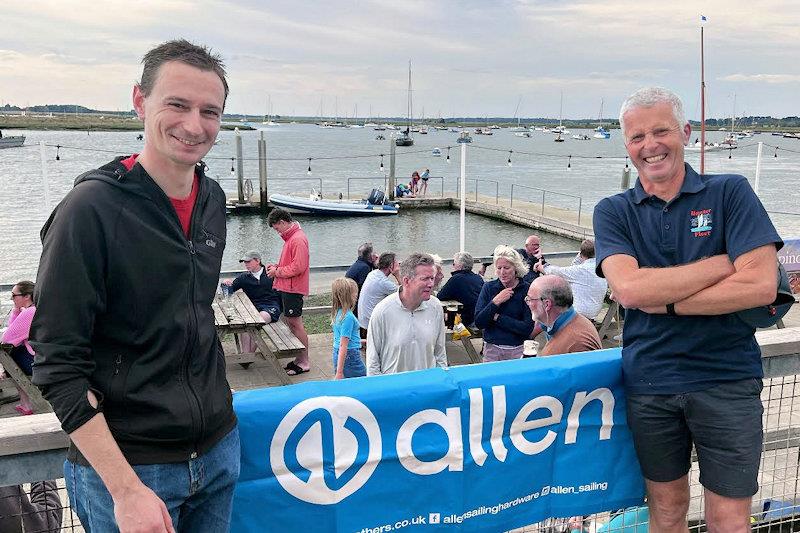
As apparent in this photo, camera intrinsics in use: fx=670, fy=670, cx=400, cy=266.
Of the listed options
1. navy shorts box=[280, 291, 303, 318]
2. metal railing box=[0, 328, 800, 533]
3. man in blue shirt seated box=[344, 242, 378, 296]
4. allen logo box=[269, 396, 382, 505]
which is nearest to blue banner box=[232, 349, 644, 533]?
allen logo box=[269, 396, 382, 505]

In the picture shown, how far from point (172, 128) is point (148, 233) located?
0.26 metres

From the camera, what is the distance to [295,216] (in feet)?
116

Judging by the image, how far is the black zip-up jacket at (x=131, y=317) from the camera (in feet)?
4.56

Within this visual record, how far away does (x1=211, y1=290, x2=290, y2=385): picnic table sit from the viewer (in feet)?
22.9

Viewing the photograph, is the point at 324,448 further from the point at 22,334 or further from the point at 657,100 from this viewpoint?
the point at 22,334

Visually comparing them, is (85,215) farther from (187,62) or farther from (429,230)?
(429,230)

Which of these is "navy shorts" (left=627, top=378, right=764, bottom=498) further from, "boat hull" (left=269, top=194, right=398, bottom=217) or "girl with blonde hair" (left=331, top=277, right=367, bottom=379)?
"boat hull" (left=269, top=194, right=398, bottom=217)

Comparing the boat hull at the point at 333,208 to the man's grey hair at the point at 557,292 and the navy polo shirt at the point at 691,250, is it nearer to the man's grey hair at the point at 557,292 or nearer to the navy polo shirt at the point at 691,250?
the man's grey hair at the point at 557,292

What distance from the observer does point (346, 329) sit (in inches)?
257

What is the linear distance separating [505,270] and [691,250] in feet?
13.5

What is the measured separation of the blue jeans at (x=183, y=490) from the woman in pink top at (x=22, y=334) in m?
5.23

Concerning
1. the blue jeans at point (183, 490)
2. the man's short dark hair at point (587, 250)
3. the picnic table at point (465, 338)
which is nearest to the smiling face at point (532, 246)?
the man's short dark hair at point (587, 250)

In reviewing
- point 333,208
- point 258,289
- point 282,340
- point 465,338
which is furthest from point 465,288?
point 333,208

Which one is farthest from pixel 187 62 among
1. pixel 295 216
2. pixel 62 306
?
pixel 295 216
